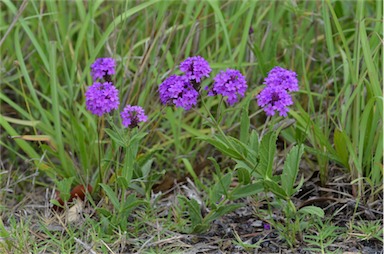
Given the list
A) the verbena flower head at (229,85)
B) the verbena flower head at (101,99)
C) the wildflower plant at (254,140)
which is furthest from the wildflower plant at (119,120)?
the verbena flower head at (229,85)

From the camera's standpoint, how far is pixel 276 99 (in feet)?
5.67

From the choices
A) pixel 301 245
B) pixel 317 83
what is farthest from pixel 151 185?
pixel 317 83

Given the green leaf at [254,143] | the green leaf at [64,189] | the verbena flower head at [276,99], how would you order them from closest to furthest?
the verbena flower head at [276,99] < the green leaf at [254,143] < the green leaf at [64,189]

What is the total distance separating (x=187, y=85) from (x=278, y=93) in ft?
0.77

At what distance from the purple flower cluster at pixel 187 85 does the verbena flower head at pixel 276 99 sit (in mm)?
163

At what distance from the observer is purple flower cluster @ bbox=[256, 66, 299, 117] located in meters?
1.72

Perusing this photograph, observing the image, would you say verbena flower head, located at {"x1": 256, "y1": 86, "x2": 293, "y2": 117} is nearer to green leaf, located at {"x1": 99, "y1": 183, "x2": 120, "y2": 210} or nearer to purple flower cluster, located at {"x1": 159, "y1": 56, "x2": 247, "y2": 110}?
purple flower cluster, located at {"x1": 159, "y1": 56, "x2": 247, "y2": 110}

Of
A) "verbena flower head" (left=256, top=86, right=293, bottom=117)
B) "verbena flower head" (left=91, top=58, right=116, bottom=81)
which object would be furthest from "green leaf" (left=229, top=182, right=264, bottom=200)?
"verbena flower head" (left=91, top=58, right=116, bottom=81)

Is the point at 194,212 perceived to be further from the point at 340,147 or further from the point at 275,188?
the point at 340,147

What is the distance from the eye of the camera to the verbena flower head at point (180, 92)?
1.74m

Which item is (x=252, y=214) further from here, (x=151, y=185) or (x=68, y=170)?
(x=68, y=170)

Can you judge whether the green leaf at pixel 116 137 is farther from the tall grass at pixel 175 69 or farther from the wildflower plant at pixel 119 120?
the tall grass at pixel 175 69

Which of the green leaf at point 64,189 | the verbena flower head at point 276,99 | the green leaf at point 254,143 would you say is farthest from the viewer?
the green leaf at point 64,189

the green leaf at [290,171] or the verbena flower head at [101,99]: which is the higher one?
the verbena flower head at [101,99]
